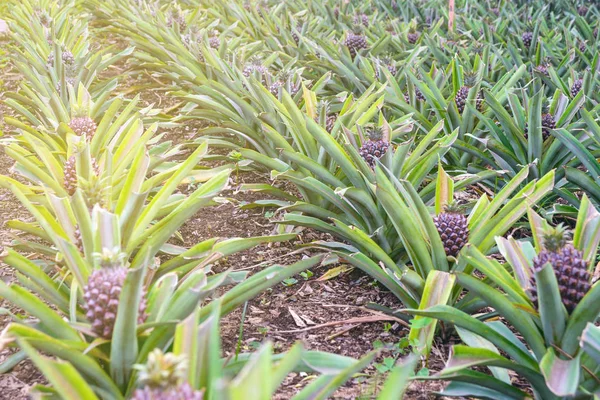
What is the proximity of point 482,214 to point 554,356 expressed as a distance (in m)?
0.65

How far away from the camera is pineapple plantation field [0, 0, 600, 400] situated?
56.2 inches

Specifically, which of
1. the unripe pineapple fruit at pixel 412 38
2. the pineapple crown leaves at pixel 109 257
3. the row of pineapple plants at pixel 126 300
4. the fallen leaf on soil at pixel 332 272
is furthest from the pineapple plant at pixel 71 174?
the unripe pineapple fruit at pixel 412 38

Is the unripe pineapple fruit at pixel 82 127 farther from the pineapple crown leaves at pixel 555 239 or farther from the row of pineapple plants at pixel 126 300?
the pineapple crown leaves at pixel 555 239

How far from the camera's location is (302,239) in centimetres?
279

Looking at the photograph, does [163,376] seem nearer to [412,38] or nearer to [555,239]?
[555,239]

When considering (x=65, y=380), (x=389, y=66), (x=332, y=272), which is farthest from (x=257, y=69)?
(x=65, y=380)

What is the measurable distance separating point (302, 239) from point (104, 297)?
1445 millimetres

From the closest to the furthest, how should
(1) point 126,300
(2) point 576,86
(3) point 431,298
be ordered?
(1) point 126,300 → (3) point 431,298 → (2) point 576,86

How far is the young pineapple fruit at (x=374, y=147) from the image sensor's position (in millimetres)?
2416

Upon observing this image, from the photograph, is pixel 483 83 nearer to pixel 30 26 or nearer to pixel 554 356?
pixel 554 356

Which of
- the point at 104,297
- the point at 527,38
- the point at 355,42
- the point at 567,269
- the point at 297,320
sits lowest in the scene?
the point at 297,320

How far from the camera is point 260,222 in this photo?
9.66ft

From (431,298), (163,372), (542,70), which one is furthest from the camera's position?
(542,70)

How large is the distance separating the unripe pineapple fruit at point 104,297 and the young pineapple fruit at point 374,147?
48.8 inches
